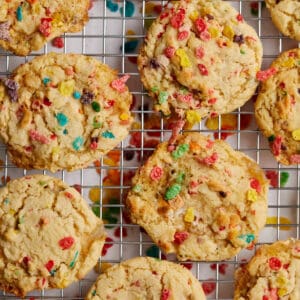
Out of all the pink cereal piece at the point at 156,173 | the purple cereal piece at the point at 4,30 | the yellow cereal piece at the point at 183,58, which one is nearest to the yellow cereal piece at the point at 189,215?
the pink cereal piece at the point at 156,173

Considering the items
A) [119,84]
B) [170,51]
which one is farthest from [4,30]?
[170,51]

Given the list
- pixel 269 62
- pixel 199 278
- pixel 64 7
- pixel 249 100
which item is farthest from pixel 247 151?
pixel 64 7

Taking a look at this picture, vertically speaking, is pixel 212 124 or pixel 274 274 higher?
pixel 212 124

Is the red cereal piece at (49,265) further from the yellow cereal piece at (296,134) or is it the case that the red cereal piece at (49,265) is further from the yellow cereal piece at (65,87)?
the yellow cereal piece at (296,134)

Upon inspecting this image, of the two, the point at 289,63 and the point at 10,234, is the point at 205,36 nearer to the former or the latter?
the point at 289,63

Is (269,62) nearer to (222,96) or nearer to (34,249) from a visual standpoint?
(222,96)
